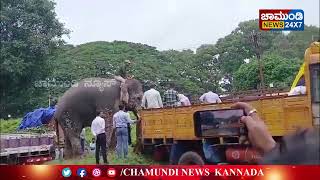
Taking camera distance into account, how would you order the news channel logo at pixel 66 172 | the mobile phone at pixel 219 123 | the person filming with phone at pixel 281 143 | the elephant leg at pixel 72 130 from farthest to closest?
the news channel logo at pixel 66 172 → the elephant leg at pixel 72 130 → the mobile phone at pixel 219 123 → the person filming with phone at pixel 281 143

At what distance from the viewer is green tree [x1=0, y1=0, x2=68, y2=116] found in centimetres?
351

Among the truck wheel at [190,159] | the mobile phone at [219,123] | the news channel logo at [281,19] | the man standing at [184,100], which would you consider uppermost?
the news channel logo at [281,19]

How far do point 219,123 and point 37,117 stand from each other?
1207mm

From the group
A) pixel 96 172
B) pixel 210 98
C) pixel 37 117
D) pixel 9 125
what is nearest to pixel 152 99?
pixel 210 98

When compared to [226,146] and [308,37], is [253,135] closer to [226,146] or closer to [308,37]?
[226,146]

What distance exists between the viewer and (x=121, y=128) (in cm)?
350

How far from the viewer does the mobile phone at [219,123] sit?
337 cm

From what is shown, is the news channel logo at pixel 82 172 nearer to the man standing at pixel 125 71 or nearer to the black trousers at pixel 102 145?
the black trousers at pixel 102 145

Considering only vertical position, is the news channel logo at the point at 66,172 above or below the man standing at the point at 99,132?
below

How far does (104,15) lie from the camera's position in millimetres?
3779

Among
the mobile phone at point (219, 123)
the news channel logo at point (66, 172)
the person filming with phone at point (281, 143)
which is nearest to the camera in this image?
the person filming with phone at point (281, 143)

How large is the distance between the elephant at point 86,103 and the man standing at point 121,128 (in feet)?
0.11

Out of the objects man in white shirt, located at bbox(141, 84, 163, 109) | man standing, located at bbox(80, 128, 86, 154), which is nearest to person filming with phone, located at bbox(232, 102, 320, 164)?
man in white shirt, located at bbox(141, 84, 163, 109)

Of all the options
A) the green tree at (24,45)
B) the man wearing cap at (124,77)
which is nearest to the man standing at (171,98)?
the man wearing cap at (124,77)
